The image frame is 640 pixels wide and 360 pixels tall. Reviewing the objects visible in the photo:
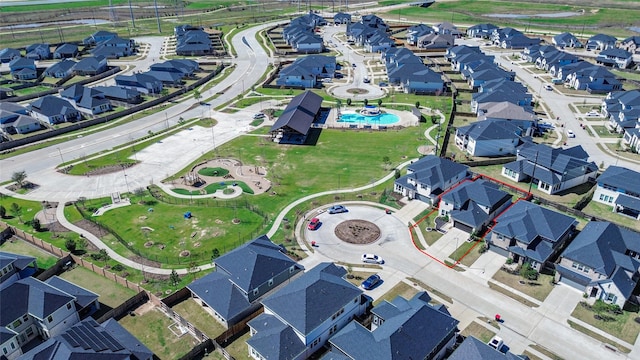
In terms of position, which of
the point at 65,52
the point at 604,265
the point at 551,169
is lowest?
the point at 604,265

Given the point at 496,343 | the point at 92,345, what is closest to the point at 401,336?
the point at 496,343

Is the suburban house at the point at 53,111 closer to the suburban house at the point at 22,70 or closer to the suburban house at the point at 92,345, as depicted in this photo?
the suburban house at the point at 22,70

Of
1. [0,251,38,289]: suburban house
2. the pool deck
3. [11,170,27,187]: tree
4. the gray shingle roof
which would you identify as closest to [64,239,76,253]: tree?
[0,251,38,289]: suburban house

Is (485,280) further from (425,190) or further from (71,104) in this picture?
(71,104)

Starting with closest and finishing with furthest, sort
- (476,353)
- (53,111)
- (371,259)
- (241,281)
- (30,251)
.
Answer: (476,353) < (241,281) < (371,259) < (30,251) < (53,111)

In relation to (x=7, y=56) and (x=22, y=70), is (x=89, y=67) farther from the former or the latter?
(x=7, y=56)

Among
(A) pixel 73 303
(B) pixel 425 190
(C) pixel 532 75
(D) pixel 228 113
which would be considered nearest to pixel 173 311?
(A) pixel 73 303

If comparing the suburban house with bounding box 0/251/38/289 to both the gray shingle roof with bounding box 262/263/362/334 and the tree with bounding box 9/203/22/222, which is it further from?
the gray shingle roof with bounding box 262/263/362/334
